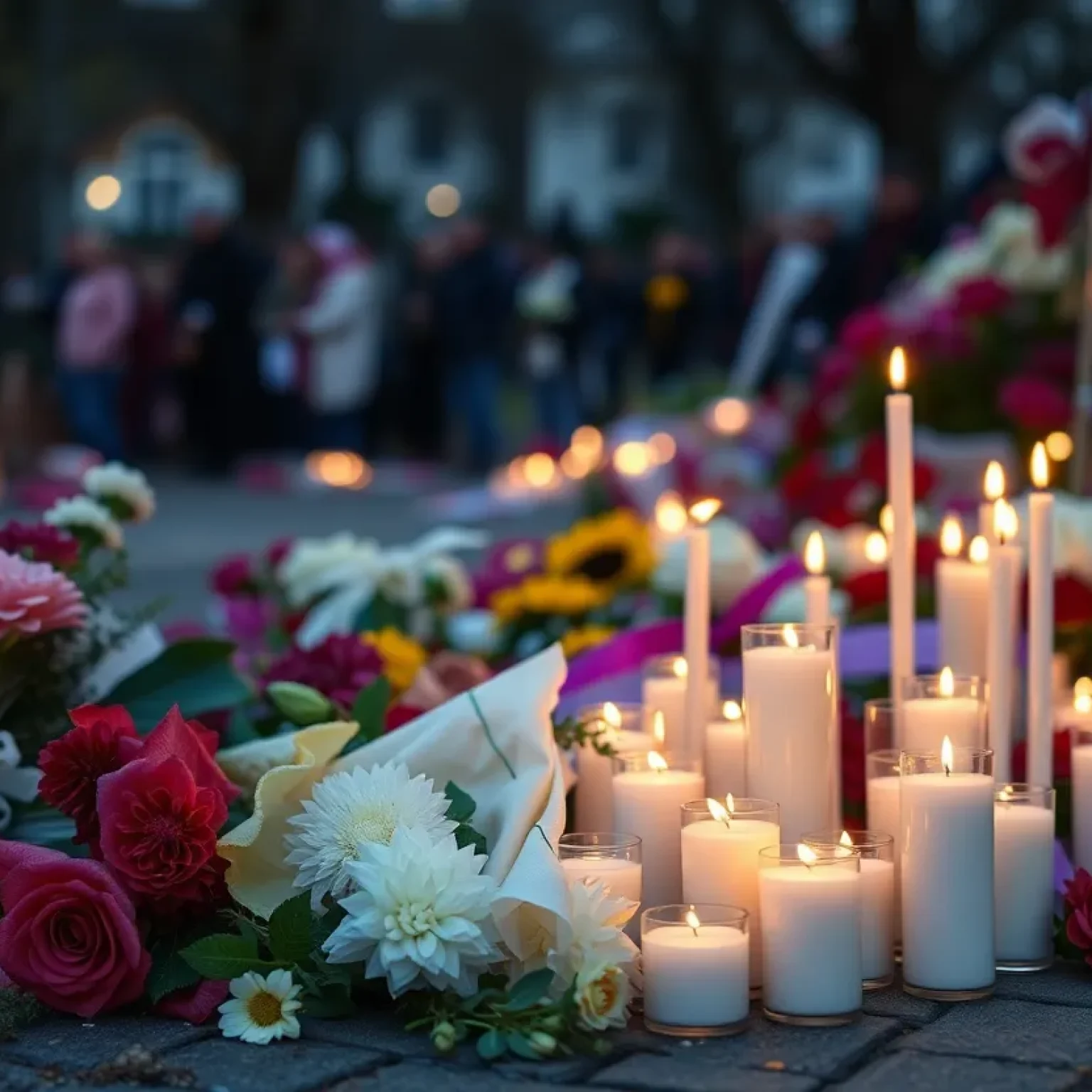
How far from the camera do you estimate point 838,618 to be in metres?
4.16

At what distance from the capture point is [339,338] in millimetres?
16141

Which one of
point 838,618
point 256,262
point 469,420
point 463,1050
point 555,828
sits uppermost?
point 256,262

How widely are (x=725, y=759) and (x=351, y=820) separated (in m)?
0.61

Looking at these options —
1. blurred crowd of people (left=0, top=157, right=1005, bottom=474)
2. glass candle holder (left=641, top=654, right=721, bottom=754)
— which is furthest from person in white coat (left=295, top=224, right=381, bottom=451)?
glass candle holder (left=641, top=654, right=721, bottom=754)

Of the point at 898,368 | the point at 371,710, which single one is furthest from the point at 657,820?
the point at 898,368

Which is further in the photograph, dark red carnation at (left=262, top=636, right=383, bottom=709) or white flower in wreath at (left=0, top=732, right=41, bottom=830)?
dark red carnation at (left=262, top=636, right=383, bottom=709)

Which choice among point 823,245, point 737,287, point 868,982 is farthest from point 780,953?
point 737,287

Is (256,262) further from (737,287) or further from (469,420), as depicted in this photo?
(737,287)

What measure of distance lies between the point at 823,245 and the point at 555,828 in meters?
10.3

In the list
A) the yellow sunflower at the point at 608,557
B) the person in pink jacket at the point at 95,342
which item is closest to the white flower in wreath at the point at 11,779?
the yellow sunflower at the point at 608,557

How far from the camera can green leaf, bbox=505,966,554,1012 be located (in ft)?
8.55

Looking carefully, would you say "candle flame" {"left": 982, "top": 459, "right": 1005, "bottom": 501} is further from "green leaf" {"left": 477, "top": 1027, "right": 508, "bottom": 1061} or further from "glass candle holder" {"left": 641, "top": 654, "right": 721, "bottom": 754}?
"green leaf" {"left": 477, "top": 1027, "right": 508, "bottom": 1061}

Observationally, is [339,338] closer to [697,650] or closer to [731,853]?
[697,650]

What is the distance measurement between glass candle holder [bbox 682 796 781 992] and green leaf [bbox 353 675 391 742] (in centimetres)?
63
